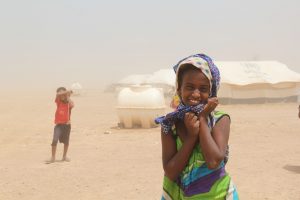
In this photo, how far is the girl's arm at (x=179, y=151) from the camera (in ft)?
6.37

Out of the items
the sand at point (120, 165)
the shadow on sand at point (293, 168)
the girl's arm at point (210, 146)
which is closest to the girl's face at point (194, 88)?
the girl's arm at point (210, 146)

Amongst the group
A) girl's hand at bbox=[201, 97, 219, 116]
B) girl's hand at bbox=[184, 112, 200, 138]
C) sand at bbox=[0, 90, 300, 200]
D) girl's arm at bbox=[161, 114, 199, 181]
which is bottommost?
sand at bbox=[0, 90, 300, 200]

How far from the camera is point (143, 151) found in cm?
905

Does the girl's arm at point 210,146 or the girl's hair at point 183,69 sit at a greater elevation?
the girl's hair at point 183,69

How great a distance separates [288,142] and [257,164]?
295cm

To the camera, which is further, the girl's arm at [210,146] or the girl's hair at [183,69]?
the girl's hair at [183,69]

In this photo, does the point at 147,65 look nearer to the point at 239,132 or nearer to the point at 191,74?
the point at 239,132

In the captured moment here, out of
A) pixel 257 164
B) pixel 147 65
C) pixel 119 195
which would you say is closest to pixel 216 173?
pixel 119 195

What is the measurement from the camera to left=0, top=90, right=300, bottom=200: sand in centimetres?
582

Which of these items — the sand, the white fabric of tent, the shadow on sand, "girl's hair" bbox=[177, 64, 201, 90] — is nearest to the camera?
"girl's hair" bbox=[177, 64, 201, 90]

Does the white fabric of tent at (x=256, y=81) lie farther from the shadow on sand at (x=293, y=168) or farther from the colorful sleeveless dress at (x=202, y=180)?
the colorful sleeveless dress at (x=202, y=180)

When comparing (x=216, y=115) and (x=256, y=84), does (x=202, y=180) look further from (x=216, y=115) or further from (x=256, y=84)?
(x=256, y=84)

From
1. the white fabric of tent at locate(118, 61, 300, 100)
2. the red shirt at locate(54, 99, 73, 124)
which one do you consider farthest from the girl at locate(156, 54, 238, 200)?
the white fabric of tent at locate(118, 61, 300, 100)

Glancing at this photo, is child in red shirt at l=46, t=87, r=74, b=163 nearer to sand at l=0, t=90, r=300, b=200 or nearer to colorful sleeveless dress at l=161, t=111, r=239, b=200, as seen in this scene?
sand at l=0, t=90, r=300, b=200
